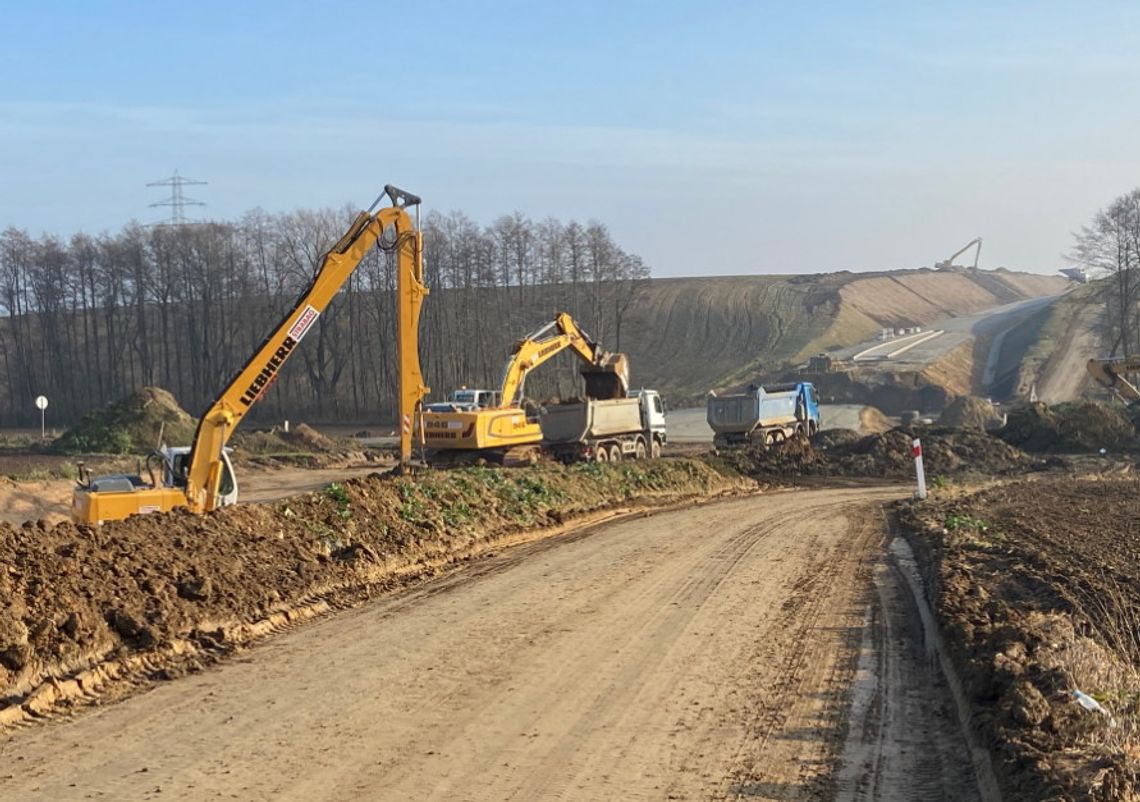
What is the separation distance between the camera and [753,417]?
40.8m

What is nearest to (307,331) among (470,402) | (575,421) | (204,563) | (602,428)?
(204,563)

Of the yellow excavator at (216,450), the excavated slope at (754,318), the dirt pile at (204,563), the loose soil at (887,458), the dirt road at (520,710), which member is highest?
the excavated slope at (754,318)

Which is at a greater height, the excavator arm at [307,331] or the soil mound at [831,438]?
the excavator arm at [307,331]

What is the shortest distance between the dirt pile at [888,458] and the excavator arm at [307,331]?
1285 centimetres

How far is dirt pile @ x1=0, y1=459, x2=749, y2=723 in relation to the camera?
33.1 feet

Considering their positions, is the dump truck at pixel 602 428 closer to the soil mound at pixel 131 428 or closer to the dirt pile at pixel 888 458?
the dirt pile at pixel 888 458

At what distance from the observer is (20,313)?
91.9 m

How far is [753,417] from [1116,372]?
1603 cm

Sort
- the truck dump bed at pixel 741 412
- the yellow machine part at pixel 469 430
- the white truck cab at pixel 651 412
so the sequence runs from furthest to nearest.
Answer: the truck dump bed at pixel 741 412 → the white truck cab at pixel 651 412 → the yellow machine part at pixel 469 430

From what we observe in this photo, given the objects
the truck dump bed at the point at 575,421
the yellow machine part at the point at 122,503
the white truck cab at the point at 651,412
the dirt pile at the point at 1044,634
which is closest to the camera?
the dirt pile at the point at 1044,634

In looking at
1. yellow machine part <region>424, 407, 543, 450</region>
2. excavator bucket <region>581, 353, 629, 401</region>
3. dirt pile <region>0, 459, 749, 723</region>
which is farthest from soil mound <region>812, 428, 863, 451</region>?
dirt pile <region>0, 459, 749, 723</region>

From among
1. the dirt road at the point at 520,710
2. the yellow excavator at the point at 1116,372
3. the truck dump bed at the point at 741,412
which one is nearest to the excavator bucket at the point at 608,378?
the truck dump bed at the point at 741,412

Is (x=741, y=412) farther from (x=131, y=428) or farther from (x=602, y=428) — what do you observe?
(x=131, y=428)

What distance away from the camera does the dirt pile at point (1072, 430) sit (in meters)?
40.7
